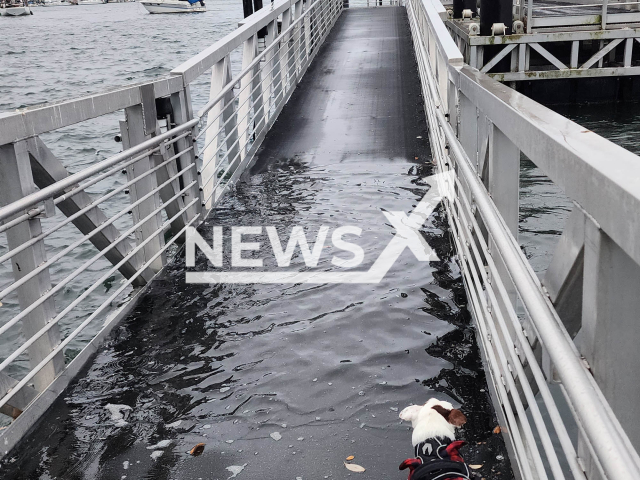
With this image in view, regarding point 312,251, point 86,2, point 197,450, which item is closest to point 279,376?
point 197,450

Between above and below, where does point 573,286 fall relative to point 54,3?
below

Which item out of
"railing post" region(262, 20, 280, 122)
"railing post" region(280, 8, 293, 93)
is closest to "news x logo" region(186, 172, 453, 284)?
"railing post" region(262, 20, 280, 122)

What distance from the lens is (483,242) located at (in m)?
3.39

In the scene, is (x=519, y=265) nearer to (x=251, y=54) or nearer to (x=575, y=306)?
(x=575, y=306)

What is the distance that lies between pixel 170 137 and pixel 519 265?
412 cm

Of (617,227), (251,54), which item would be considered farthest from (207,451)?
(251,54)

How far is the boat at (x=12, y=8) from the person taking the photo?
274ft

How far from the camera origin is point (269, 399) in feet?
12.1

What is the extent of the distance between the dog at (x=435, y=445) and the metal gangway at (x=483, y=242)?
223 millimetres

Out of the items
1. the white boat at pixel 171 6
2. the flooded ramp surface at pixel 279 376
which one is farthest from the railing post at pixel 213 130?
the white boat at pixel 171 6

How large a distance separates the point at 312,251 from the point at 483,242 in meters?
2.54

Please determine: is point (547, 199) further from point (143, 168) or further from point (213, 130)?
point (143, 168)

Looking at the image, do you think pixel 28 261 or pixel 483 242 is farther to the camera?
pixel 28 261

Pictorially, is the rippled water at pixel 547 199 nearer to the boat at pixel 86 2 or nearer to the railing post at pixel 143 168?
the railing post at pixel 143 168
